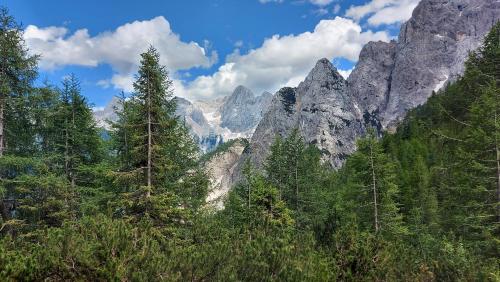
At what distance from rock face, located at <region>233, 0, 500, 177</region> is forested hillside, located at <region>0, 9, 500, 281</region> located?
135539 millimetres

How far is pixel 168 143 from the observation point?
1855 cm

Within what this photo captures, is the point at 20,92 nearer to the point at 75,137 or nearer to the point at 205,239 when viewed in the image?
the point at 75,137

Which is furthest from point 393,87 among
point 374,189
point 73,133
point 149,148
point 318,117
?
point 149,148

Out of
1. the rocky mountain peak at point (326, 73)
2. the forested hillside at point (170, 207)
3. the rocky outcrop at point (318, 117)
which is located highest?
the rocky mountain peak at point (326, 73)

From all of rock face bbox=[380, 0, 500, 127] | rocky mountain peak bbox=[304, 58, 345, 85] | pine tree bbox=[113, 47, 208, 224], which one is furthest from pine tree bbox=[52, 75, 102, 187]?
rock face bbox=[380, 0, 500, 127]

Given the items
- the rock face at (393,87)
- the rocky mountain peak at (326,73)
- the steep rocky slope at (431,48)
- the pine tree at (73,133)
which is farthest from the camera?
the rocky mountain peak at (326,73)

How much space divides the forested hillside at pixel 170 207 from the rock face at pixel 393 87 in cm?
Answer: 13554

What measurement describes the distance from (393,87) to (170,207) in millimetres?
195802

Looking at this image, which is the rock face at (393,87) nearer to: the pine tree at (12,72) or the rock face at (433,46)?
the rock face at (433,46)

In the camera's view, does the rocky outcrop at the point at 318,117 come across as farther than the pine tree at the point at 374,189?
Yes

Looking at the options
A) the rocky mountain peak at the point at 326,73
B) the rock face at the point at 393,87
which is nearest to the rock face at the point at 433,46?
the rock face at the point at 393,87

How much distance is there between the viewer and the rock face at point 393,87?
169 meters

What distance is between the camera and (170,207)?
664 inches

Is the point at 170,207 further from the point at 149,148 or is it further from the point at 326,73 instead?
the point at 326,73
